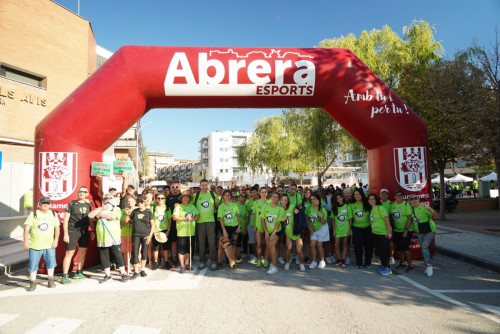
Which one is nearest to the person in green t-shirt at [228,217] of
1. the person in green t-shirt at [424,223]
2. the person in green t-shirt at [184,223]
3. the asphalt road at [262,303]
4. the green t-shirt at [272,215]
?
the person in green t-shirt at [184,223]

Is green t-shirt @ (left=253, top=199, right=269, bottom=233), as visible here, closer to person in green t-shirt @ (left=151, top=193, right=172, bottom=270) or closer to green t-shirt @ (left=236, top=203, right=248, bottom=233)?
green t-shirt @ (left=236, top=203, right=248, bottom=233)

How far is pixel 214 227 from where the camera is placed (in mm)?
7191

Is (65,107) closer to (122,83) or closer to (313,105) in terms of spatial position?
(122,83)

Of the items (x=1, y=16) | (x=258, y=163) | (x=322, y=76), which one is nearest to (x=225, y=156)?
(x=258, y=163)

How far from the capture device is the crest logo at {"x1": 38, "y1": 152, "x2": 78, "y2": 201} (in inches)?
274

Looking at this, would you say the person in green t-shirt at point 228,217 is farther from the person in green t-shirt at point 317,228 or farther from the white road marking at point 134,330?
the white road marking at point 134,330

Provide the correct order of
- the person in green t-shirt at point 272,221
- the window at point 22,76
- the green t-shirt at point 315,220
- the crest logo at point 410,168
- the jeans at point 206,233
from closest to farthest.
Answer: the person in green t-shirt at point 272,221 → the jeans at point 206,233 → the green t-shirt at point 315,220 → the crest logo at point 410,168 → the window at point 22,76

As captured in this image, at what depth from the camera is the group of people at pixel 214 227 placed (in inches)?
249

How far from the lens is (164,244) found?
7.36m

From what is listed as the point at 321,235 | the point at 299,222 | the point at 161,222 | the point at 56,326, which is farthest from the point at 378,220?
the point at 56,326

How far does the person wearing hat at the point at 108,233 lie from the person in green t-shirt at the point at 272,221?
3001 millimetres

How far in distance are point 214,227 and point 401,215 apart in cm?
419

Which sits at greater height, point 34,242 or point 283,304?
point 34,242

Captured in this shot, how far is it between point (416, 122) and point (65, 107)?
8458mm
